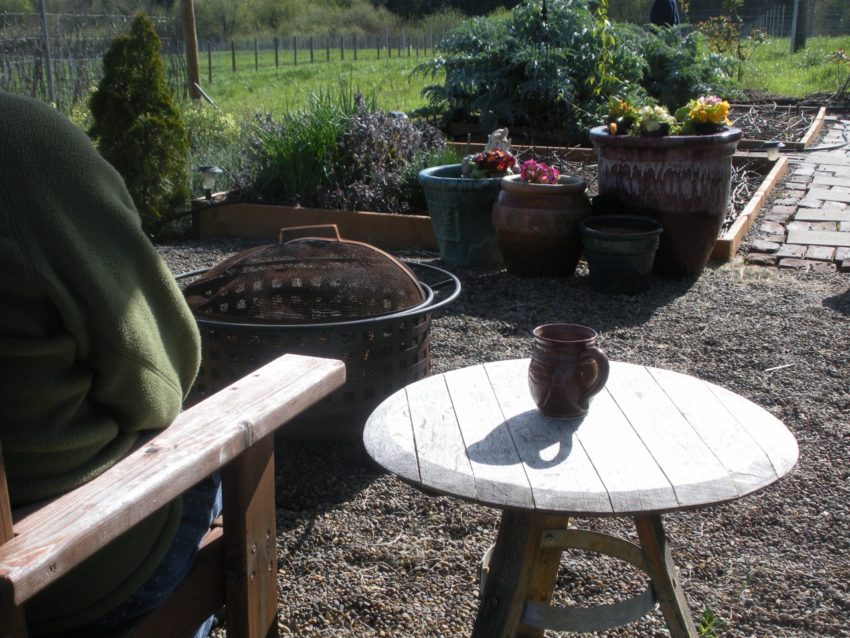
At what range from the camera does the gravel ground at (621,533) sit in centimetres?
252

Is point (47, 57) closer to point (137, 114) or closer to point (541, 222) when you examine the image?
point (137, 114)

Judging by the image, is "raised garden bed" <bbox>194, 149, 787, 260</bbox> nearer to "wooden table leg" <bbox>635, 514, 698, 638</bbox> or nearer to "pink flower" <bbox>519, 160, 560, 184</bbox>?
"pink flower" <bbox>519, 160, 560, 184</bbox>

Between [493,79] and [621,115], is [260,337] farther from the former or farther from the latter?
[493,79]

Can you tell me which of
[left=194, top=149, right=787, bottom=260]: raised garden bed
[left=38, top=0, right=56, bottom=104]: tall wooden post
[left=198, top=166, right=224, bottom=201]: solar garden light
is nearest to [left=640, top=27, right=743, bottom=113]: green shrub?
[left=194, top=149, right=787, bottom=260]: raised garden bed

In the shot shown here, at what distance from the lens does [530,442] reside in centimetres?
182

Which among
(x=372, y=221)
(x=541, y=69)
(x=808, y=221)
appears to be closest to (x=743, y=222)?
(x=808, y=221)

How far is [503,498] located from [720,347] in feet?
10.8

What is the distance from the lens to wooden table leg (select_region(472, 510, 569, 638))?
6.64 feet

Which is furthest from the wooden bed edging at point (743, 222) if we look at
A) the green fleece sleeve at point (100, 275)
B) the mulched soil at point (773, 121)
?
the green fleece sleeve at point (100, 275)

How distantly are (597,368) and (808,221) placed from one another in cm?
610

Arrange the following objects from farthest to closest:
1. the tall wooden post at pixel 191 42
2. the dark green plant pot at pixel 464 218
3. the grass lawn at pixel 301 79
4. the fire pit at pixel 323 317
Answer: the grass lawn at pixel 301 79 < the tall wooden post at pixel 191 42 < the dark green plant pot at pixel 464 218 < the fire pit at pixel 323 317

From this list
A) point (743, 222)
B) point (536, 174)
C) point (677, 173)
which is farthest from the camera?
point (743, 222)

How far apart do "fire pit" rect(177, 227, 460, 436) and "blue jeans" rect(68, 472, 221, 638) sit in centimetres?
114

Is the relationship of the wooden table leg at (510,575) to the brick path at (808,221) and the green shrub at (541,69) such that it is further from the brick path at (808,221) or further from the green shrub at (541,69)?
the green shrub at (541,69)
